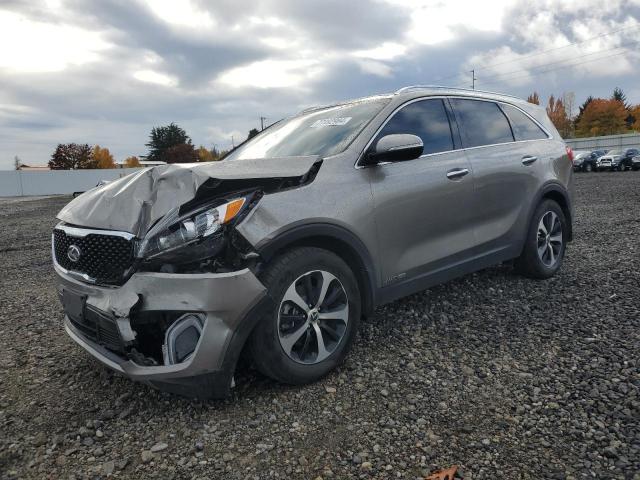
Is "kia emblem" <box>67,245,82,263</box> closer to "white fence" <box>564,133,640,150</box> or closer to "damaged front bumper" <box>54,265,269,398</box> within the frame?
"damaged front bumper" <box>54,265,269,398</box>

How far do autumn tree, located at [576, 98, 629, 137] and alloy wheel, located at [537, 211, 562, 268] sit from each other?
3318 inches

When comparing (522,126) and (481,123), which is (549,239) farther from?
(481,123)

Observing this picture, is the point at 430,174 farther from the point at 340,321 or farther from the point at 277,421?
the point at 277,421

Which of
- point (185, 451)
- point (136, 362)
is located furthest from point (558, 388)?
point (136, 362)

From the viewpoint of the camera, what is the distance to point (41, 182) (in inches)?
1901

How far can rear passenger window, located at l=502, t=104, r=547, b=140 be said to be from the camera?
4.61 metres

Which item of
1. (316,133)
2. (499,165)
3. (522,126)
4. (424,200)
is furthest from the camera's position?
(522,126)

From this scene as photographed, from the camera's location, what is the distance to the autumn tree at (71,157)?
84875 mm

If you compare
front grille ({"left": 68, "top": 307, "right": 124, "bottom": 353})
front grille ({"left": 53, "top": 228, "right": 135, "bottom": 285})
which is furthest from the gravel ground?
front grille ({"left": 53, "top": 228, "right": 135, "bottom": 285})

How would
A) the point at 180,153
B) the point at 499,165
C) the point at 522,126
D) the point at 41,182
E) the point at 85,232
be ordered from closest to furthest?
the point at 85,232 → the point at 499,165 → the point at 522,126 → the point at 41,182 → the point at 180,153

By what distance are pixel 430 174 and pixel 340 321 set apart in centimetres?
132

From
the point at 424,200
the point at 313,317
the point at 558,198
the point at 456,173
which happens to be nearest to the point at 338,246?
the point at 313,317

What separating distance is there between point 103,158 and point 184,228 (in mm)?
100023

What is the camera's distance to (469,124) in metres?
4.11
